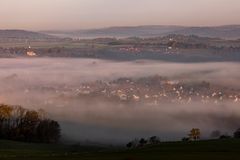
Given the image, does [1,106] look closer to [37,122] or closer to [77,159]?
[37,122]

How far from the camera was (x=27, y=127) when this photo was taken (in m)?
115

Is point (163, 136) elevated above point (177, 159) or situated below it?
below

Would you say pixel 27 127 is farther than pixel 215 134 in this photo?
No

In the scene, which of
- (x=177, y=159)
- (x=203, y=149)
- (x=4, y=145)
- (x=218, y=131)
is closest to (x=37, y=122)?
(x=4, y=145)

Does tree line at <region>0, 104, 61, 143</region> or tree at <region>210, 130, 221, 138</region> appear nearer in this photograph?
tree line at <region>0, 104, 61, 143</region>

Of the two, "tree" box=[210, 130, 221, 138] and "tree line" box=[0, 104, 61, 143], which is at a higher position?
"tree line" box=[0, 104, 61, 143]

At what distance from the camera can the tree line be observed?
372 ft

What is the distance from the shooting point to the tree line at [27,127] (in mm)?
113325

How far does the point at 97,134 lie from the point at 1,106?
7664cm

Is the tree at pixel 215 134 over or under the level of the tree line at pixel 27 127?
under

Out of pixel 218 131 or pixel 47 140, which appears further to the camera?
pixel 218 131

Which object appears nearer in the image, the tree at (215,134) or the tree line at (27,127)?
the tree line at (27,127)

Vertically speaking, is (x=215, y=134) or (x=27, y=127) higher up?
(x=27, y=127)

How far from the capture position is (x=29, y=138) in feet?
372
